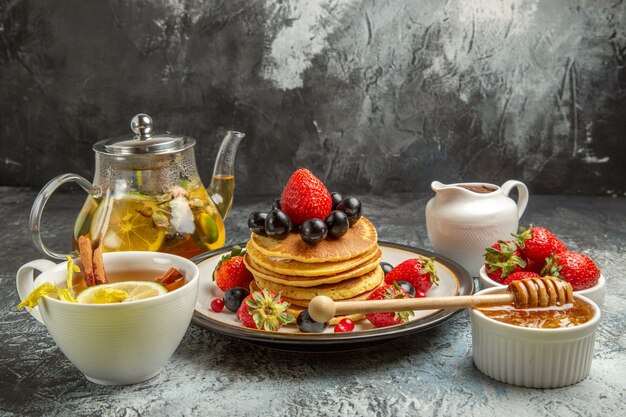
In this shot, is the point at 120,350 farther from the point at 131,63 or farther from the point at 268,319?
the point at 131,63

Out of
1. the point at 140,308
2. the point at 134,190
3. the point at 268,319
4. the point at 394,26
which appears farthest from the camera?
the point at 394,26

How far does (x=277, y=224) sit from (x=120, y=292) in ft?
1.16

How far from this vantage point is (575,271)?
4.95 ft

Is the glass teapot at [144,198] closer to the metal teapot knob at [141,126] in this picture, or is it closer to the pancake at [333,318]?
the metal teapot knob at [141,126]

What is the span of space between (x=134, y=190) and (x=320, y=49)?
44.4 inches

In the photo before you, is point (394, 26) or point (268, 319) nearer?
point (268, 319)

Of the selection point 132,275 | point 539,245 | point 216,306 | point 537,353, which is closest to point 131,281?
point 132,275

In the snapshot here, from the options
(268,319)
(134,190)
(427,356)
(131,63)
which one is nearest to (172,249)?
(134,190)

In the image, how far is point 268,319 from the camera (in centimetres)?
138

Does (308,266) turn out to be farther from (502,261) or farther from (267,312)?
(502,261)

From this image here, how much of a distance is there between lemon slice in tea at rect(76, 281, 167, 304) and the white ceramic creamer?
824mm

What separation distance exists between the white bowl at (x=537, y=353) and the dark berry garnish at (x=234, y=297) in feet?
1.59

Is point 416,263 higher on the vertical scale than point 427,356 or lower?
A: higher

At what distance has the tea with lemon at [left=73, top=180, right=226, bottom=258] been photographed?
1.74m
